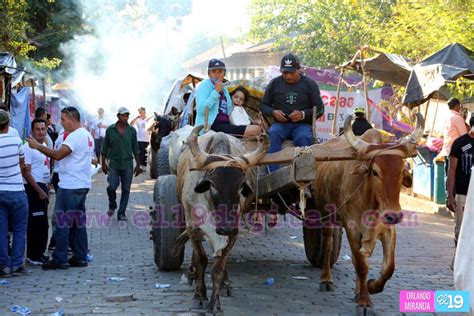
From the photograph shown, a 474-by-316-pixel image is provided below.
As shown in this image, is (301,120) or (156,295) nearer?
(156,295)

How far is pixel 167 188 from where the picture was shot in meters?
9.36

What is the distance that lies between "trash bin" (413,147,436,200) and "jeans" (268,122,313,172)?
8.44 meters

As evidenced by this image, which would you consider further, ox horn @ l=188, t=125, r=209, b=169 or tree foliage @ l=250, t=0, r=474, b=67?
tree foliage @ l=250, t=0, r=474, b=67

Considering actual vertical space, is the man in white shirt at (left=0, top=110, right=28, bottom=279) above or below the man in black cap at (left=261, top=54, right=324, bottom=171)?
below

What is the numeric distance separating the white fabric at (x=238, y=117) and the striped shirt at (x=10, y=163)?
273cm

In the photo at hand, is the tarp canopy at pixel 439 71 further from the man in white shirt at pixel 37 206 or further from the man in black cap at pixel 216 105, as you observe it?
the man in white shirt at pixel 37 206

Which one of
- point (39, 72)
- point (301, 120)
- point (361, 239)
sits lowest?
point (361, 239)

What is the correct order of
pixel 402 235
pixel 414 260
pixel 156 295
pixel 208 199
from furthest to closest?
1. pixel 402 235
2. pixel 414 260
3. pixel 156 295
4. pixel 208 199

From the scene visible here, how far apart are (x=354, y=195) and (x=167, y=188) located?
262 centimetres

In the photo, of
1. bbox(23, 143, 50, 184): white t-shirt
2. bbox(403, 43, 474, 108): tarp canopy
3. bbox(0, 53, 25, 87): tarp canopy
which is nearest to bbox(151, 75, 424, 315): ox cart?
bbox(23, 143, 50, 184): white t-shirt

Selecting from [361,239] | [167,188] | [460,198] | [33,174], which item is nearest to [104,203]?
[33,174]

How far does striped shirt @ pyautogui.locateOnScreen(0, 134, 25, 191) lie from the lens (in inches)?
364

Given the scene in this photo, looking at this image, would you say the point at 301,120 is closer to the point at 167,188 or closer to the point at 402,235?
the point at 167,188

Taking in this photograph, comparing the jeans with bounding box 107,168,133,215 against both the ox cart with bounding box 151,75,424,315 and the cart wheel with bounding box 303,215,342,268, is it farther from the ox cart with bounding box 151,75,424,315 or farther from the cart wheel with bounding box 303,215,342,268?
Result: the ox cart with bounding box 151,75,424,315
